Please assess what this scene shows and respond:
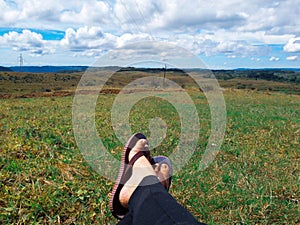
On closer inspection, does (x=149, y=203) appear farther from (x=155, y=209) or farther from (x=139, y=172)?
(x=139, y=172)

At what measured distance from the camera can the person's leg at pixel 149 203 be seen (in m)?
2.37

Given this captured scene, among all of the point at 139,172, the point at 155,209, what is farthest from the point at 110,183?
the point at 155,209

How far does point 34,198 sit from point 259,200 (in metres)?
2.42

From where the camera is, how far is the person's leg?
2365 mm

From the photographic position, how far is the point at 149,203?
2.59m

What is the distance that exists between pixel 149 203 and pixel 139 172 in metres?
0.84

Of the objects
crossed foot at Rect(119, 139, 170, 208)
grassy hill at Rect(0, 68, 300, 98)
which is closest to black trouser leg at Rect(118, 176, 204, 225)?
crossed foot at Rect(119, 139, 170, 208)

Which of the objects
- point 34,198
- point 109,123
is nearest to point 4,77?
point 109,123

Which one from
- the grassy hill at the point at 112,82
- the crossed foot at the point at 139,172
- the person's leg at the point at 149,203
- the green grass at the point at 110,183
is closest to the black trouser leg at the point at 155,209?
the person's leg at the point at 149,203

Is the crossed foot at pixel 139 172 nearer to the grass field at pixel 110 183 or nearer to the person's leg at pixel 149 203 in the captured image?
the person's leg at pixel 149 203

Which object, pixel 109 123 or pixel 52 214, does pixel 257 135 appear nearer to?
pixel 109 123

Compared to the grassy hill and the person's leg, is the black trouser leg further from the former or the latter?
the grassy hill

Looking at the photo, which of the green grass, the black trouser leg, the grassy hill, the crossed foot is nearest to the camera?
the black trouser leg

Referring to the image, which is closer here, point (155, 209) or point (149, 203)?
point (155, 209)
